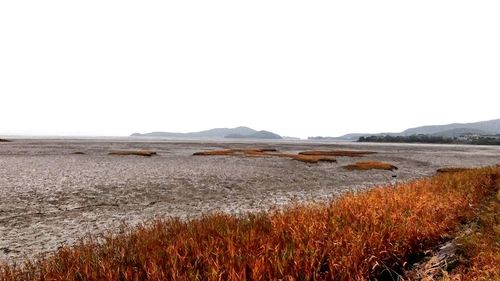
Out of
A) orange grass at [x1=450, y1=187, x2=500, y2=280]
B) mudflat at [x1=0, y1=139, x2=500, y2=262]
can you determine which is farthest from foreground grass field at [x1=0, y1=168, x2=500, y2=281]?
mudflat at [x1=0, y1=139, x2=500, y2=262]

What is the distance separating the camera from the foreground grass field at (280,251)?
607 cm

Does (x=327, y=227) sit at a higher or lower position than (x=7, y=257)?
higher

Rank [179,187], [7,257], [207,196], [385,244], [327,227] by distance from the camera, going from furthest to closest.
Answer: [179,187] < [207,196] < [7,257] < [327,227] < [385,244]

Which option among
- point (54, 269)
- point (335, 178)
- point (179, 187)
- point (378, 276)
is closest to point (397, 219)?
point (378, 276)

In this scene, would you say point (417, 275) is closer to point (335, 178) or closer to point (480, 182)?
point (480, 182)

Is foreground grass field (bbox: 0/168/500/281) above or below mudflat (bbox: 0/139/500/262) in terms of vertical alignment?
above

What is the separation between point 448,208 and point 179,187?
16.6m

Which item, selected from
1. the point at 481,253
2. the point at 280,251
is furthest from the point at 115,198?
the point at 481,253

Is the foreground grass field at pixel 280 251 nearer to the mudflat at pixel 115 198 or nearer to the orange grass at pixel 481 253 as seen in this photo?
the orange grass at pixel 481 253

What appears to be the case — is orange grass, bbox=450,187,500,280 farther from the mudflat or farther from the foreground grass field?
the mudflat

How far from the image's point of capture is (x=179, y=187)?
2373 centimetres

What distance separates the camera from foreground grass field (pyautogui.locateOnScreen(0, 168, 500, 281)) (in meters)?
6.07

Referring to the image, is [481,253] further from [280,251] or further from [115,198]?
[115,198]

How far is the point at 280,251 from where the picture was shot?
7059mm
